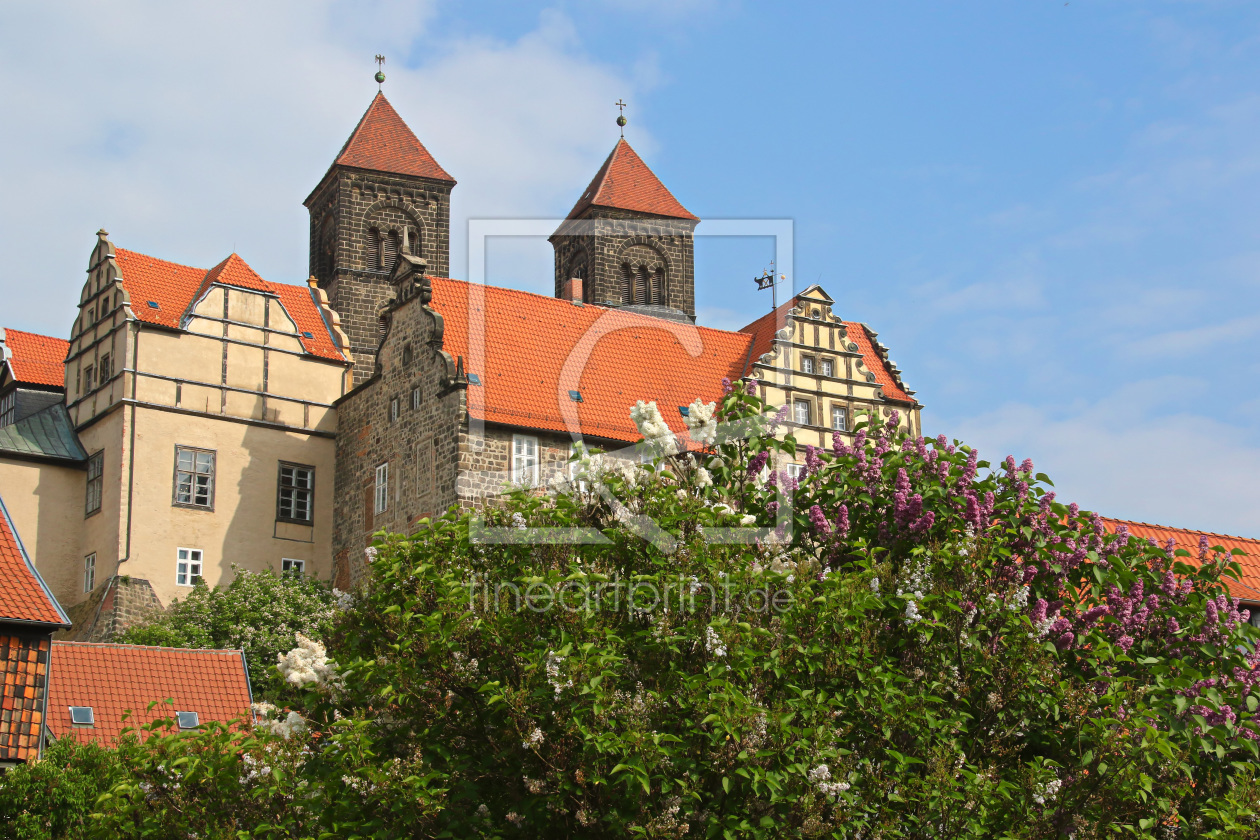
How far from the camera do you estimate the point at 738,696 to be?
478 inches

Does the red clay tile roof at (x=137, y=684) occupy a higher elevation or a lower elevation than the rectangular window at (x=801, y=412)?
lower

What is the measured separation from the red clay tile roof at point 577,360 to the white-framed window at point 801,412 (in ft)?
5.51

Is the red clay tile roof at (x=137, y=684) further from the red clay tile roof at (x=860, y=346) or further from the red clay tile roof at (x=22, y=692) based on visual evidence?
the red clay tile roof at (x=860, y=346)

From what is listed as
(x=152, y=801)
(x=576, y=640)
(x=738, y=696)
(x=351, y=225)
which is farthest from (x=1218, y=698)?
(x=351, y=225)

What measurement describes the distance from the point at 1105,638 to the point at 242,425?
28.1m

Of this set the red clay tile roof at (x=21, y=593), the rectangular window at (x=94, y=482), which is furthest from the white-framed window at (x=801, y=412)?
the red clay tile roof at (x=21, y=593)

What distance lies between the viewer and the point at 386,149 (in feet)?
167

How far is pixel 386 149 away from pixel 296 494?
15500 millimetres

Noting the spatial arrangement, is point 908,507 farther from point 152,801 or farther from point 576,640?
point 152,801

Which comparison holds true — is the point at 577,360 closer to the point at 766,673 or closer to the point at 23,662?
the point at 23,662

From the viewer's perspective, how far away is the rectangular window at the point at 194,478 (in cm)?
3769

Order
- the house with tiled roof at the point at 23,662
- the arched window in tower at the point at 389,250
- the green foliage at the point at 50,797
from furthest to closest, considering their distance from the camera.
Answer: the arched window in tower at the point at 389,250 < the house with tiled roof at the point at 23,662 < the green foliage at the point at 50,797

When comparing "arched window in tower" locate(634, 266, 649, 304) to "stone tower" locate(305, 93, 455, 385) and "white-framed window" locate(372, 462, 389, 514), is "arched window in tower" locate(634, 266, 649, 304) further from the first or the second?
"white-framed window" locate(372, 462, 389, 514)

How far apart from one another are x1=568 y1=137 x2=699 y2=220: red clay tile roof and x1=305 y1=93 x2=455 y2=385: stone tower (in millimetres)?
6896
